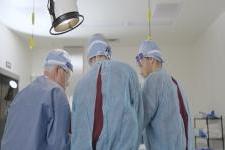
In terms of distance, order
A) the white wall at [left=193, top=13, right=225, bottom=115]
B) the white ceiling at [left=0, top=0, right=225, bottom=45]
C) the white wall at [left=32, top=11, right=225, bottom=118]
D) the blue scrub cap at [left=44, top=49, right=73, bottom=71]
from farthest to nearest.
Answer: the white wall at [left=32, top=11, right=225, bottom=118] → the white wall at [left=193, top=13, right=225, bottom=115] → the white ceiling at [left=0, top=0, right=225, bottom=45] → the blue scrub cap at [left=44, top=49, right=73, bottom=71]

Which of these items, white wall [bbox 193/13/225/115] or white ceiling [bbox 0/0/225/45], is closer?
white ceiling [bbox 0/0/225/45]

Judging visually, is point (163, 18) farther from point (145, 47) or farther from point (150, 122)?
point (150, 122)

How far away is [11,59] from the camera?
5.04 meters

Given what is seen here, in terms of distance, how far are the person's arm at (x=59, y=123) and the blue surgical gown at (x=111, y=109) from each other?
0.19 meters

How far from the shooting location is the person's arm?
180cm

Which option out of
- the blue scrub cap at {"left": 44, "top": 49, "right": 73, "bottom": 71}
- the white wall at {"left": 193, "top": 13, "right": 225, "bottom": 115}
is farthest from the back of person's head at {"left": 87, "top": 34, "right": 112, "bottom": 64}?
the white wall at {"left": 193, "top": 13, "right": 225, "bottom": 115}

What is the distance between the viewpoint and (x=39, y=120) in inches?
73.0

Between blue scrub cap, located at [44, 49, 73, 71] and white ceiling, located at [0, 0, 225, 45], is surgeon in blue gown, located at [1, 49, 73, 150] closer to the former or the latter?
blue scrub cap, located at [44, 49, 73, 71]

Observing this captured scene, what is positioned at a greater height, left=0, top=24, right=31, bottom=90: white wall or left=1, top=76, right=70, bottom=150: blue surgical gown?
left=0, top=24, right=31, bottom=90: white wall

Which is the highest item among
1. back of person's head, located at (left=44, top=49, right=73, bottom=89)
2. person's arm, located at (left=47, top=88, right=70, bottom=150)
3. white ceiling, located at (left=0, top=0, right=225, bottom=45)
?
white ceiling, located at (left=0, top=0, right=225, bottom=45)

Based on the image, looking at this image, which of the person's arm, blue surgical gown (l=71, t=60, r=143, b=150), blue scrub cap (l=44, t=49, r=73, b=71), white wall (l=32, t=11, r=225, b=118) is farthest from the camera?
white wall (l=32, t=11, r=225, b=118)

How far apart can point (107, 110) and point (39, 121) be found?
484mm

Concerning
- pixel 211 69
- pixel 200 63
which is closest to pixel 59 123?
pixel 211 69

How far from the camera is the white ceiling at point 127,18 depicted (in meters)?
4.03
